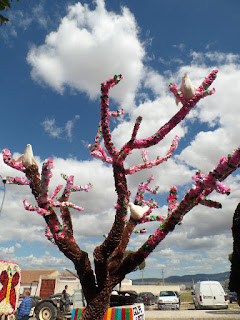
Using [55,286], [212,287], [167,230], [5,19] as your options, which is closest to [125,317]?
[167,230]

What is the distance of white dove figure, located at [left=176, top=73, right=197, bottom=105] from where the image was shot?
12.6 ft

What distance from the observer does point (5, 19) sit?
5188 mm

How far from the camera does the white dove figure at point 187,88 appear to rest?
3.85 meters

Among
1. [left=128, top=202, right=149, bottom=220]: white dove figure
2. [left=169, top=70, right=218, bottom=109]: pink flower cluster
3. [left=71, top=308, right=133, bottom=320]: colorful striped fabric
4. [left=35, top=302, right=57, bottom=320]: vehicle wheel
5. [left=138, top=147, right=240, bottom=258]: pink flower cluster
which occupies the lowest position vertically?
[left=71, top=308, right=133, bottom=320]: colorful striped fabric

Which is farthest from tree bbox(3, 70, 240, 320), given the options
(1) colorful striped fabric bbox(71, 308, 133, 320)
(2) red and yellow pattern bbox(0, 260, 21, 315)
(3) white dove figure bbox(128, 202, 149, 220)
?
(2) red and yellow pattern bbox(0, 260, 21, 315)

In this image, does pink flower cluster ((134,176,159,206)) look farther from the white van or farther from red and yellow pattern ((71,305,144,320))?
the white van

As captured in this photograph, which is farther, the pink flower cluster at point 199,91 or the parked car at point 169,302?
the parked car at point 169,302

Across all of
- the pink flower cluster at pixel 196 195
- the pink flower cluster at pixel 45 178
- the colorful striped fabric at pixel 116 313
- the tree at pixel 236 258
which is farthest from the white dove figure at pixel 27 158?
the tree at pixel 236 258

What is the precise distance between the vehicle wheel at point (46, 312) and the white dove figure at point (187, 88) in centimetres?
1119

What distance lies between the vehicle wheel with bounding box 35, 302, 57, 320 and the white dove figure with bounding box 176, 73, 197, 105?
1119 centimetres

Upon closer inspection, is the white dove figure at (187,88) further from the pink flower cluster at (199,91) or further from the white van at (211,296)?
the white van at (211,296)

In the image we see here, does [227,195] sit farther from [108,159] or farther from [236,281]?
[108,159]

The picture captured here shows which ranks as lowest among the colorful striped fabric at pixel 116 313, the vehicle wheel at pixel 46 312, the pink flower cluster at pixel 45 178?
the colorful striped fabric at pixel 116 313

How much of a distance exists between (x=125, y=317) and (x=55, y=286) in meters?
31.1
